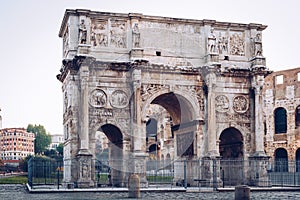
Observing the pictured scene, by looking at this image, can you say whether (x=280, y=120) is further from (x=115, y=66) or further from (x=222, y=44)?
(x=115, y=66)

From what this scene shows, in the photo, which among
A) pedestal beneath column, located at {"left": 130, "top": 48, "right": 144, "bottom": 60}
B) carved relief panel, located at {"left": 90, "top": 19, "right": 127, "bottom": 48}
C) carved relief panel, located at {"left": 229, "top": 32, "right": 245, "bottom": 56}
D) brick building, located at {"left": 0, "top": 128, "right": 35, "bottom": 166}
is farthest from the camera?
brick building, located at {"left": 0, "top": 128, "right": 35, "bottom": 166}

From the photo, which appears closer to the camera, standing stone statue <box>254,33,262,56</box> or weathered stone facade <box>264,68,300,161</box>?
standing stone statue <box>254,33,262,56</box>

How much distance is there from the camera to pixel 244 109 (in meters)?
30.0

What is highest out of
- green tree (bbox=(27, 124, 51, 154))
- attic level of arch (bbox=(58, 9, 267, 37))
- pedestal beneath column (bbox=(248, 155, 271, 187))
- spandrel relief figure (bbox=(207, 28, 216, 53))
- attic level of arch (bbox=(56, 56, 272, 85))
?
attic level of arch (bbox=(58, 9, 267, 37))

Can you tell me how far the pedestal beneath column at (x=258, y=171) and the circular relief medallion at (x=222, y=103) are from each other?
121 inches

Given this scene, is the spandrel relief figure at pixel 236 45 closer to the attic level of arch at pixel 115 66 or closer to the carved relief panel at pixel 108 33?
the attic level of arch at pixel 115 66

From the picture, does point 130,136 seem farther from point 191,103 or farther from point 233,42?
point 233,42

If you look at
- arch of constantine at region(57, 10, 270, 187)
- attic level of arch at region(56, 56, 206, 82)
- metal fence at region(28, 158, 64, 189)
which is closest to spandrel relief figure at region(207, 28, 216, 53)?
arch of constantine at region(57, 10, 270, 187)

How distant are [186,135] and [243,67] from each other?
200 inches

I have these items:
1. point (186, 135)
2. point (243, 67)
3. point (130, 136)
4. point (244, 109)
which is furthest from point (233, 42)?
point (130, 136)

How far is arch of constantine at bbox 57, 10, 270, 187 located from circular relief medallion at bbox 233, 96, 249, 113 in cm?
6

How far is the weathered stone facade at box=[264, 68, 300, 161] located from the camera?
4012 cm

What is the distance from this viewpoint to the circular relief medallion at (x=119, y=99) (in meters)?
27.7

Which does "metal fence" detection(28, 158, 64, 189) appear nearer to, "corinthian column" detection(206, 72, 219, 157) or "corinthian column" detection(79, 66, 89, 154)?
"corinthian column" detection(79, 66, 89, 154)
